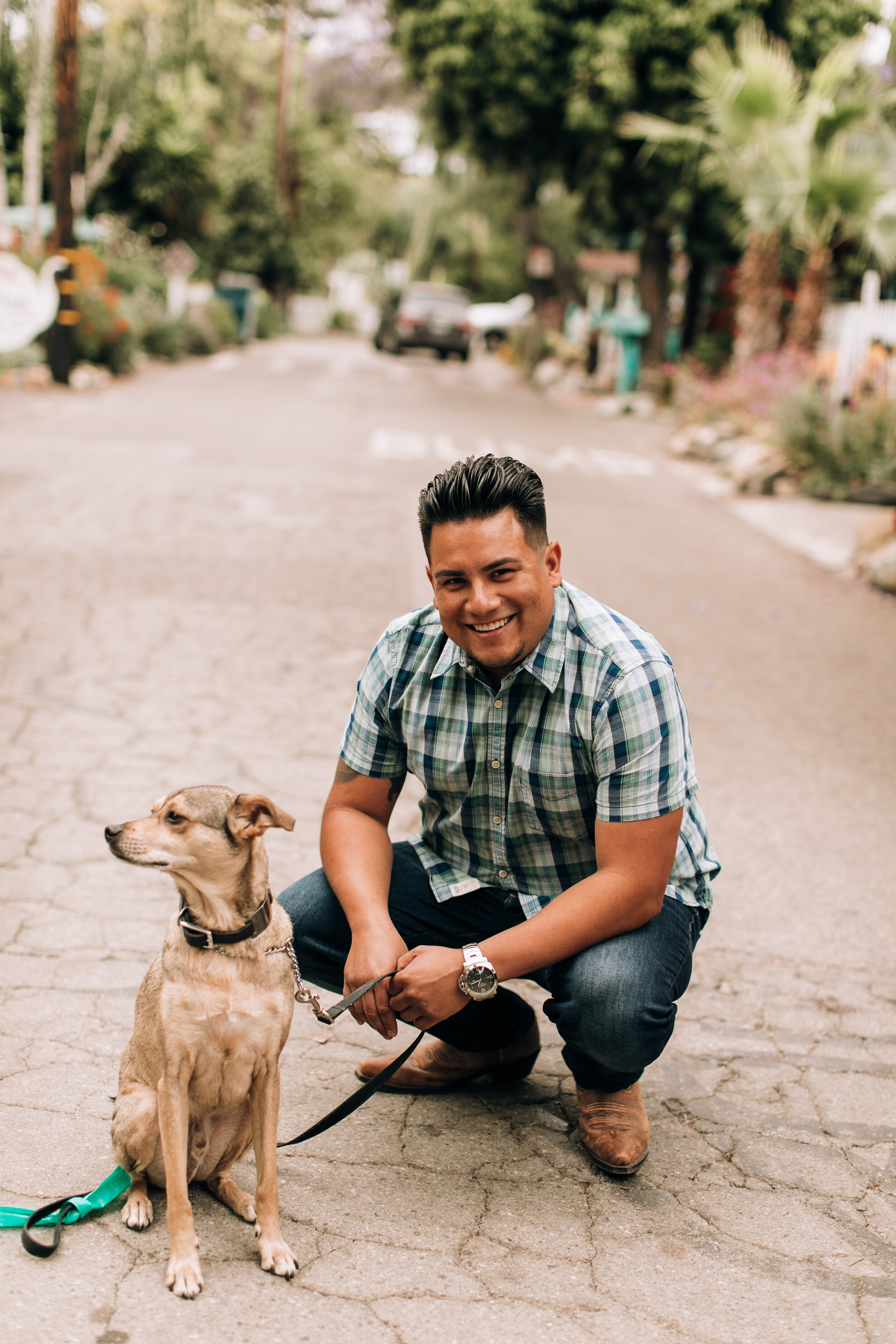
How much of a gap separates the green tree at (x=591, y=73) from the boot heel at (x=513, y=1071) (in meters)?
20.3

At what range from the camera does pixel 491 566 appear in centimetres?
270

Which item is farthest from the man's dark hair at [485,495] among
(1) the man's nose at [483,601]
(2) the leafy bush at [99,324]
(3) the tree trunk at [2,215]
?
(2) the leafy bush at [99,324]

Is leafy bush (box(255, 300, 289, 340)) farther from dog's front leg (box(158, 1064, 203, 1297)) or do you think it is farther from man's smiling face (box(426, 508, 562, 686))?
dog's front leg (box(158, 1064, 203, 1297))

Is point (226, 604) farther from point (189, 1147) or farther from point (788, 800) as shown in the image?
point (189, 1147)

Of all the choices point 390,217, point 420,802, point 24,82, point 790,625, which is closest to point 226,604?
point 790,625

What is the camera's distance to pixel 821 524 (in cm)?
1200

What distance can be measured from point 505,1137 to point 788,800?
273 centimetres

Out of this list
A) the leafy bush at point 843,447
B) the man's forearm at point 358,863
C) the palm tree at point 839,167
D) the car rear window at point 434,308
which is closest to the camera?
the man's forearm at point 358,863

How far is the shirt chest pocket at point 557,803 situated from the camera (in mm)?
2799

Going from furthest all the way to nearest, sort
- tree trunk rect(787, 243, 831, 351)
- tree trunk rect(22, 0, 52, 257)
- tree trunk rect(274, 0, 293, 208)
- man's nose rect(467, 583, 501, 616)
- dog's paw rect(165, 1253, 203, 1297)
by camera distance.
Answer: tree trunk rect(274, 0, 293, 208) < tree trunk rect(22, 0, 52, 257) < tree trunk rect(787, 243, 831, 351) < man's nose rect(467, 583, 501, 616) < dog's paw rect(165, 1253, 203, 1297)

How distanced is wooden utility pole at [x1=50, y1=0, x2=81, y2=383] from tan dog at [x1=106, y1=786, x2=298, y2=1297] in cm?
1597

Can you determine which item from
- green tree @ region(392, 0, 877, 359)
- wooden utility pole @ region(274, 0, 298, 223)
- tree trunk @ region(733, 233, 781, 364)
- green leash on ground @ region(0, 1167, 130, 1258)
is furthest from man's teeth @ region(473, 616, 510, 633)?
wooden utility pole @ region(274, 0, 298, 223)

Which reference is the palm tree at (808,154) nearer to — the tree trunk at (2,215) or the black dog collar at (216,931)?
the tree trunk at (2,215)

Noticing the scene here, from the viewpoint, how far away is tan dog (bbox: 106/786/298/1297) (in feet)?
7.66
